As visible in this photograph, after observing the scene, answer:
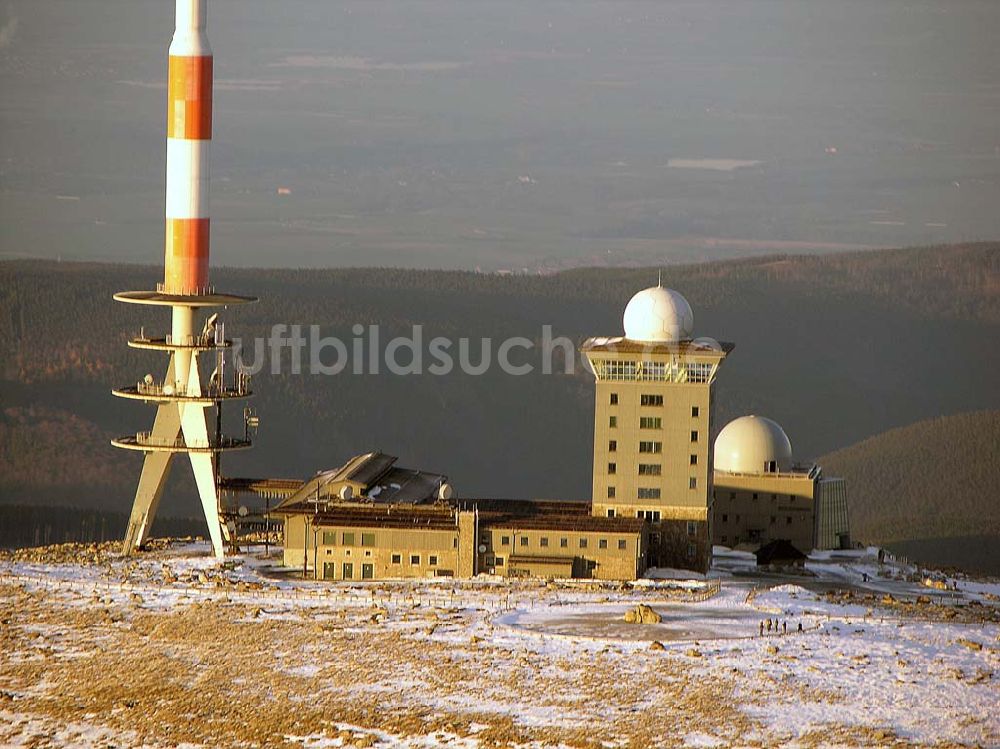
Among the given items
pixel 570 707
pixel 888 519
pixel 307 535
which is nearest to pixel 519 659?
pixel 570 707

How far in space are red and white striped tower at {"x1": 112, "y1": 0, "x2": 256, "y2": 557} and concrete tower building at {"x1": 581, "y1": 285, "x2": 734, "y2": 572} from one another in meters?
13.7

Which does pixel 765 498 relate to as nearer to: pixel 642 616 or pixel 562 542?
pixel 562 542

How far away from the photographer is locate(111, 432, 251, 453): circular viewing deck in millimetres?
78750

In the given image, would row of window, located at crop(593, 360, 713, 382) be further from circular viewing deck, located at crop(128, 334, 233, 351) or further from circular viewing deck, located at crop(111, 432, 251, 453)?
circular viewing deck, located at crop(128, 334, 233, 351)

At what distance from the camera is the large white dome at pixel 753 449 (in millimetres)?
86625

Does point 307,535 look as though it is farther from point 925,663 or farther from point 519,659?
point 925,663

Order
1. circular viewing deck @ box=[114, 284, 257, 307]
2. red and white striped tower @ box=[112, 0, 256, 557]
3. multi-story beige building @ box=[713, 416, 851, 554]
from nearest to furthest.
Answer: circular viewing deck @ box=[114, 284, 257, 307]
red and white striped tower @ box=[112, 0, 256, 557]
multi-story beige building @ box=[713, 416, 851, 554]

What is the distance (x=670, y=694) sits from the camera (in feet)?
189

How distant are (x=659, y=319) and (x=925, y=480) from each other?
192ft

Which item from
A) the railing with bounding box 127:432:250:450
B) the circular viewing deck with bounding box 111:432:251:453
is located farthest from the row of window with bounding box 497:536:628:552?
the railing with bounding box 127:432:250:450

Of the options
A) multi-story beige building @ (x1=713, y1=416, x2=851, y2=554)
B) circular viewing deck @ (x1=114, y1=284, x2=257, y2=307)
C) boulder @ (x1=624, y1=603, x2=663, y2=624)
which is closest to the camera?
boulder @ (x1=624, y1=603, x2=663, y2=624)

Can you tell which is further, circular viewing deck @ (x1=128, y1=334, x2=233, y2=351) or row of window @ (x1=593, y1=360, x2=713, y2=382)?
circular viewing deck @ (x1=128, y1=334, x2=233, y2=351)

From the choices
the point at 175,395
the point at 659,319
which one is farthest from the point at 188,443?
the point at 659,319

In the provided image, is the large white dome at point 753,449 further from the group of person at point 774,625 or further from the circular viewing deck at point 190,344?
the circular viewing deck at point 190,344
